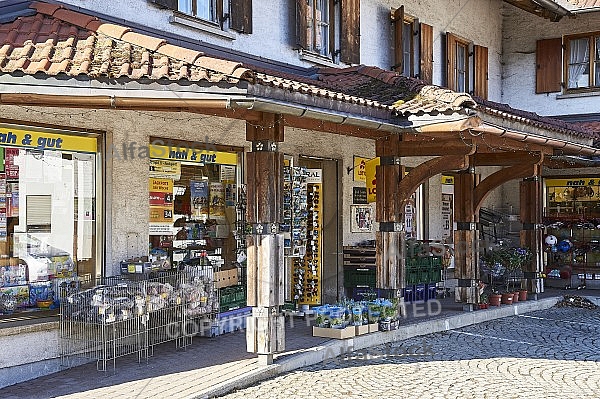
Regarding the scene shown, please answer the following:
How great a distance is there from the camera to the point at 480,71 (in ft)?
59.7

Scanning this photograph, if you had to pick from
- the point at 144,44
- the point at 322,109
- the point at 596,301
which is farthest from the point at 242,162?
the point at 596,301

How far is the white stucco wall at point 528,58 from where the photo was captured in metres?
19.0

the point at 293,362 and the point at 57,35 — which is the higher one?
the point at 57,35

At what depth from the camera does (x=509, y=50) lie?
19.8 m

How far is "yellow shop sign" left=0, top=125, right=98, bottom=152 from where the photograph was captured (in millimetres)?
8258

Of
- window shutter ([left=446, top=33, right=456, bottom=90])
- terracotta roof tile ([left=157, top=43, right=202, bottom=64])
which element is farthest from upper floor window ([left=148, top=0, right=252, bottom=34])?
window shutter ([left=446, top=33, right=456, bottom=90])

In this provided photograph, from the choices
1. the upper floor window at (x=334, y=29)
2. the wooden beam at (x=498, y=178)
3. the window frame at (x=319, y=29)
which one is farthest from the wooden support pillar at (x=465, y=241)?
the window frame at (x=319, y=29)

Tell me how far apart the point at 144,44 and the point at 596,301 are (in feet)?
40.0

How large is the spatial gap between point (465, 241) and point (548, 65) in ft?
25.3

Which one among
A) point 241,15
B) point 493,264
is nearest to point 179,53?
point 241,15

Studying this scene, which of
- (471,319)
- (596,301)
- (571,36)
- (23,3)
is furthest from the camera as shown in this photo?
(571,36)

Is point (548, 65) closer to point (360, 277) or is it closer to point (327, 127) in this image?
point (360, 277)

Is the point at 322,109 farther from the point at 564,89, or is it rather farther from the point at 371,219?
the point at 564,89

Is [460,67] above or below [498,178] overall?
above
